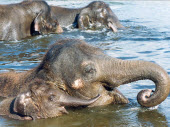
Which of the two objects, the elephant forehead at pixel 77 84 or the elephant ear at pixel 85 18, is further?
the elephant ear at pixel 85 18

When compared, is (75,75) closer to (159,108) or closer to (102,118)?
(102,118)

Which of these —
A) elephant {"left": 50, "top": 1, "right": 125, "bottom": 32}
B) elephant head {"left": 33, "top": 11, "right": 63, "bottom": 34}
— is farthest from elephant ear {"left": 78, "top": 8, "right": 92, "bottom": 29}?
elephant head {"left": 33, "top": 11, "right": 63, "bottom": 34}

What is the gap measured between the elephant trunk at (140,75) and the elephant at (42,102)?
374 mm

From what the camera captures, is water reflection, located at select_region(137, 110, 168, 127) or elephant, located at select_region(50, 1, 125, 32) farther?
elephant, located at select_region(50, 1, 125, 32)

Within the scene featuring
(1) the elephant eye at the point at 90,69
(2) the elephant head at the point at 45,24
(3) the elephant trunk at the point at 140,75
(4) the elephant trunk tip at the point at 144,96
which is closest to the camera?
(3) the elephant trunk at the point at 140,75

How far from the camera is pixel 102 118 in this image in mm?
6195

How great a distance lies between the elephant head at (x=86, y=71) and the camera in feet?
20.0

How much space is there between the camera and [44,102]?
20.2ft

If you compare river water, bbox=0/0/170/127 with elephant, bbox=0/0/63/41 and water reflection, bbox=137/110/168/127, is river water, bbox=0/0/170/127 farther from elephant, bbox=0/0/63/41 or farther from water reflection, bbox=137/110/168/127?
elephant, bbox=0/0/63/41

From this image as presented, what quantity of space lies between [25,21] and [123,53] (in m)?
4.63

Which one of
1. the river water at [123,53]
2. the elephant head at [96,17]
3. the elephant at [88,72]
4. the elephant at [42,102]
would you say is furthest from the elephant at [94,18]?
the elephant at [42,102]

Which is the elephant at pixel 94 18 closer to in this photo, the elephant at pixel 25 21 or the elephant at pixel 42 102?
the elephant at pixel 25 21

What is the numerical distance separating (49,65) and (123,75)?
1115mm

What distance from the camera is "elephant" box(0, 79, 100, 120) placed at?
6109 millimetres
